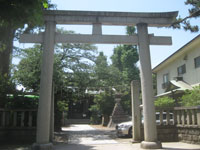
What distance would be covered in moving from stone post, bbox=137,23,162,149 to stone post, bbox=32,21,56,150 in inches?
150

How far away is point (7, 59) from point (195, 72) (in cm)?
1468

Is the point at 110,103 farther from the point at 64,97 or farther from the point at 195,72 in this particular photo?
the point at 195,72

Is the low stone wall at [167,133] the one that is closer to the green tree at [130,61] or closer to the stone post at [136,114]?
the stone post at [136,114]

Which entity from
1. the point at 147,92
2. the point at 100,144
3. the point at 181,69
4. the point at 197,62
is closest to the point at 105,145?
the point at 100,144

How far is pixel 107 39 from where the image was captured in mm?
8508

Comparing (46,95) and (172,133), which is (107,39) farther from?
(172,133)

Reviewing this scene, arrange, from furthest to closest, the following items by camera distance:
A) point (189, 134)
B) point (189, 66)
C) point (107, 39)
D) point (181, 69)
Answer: point (181, 69)
point (189, 66)
point (189, 134)
point (107, 39)

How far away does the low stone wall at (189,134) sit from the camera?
871 centimetres

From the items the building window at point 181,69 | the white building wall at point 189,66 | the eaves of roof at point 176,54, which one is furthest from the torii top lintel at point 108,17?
the building window at point 181,69

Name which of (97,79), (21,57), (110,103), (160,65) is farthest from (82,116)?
(21,57)

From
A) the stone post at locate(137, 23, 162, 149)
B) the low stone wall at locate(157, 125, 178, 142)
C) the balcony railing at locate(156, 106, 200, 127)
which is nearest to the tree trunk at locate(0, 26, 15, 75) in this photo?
the stone post at locate(137, 23, 162, 149)

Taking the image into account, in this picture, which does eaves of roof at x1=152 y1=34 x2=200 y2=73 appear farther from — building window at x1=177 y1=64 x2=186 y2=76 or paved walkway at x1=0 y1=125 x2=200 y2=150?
paved walkway at x1=0 y1=125 x2=200 y2=150

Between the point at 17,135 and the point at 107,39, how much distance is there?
6.43m

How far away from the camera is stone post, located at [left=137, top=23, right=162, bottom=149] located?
25.9ft
